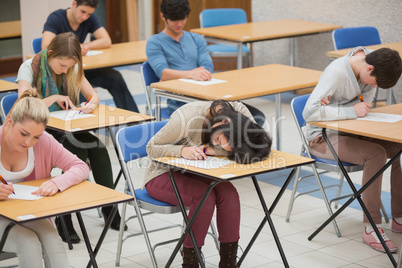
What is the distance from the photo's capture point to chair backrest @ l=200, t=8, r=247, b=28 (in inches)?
291

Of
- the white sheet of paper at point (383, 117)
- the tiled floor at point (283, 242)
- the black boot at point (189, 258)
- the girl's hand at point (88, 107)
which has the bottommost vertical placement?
the tiled floor at point (283, 242)

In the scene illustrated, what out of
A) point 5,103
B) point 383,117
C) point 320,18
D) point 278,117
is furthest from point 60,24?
point 320,18

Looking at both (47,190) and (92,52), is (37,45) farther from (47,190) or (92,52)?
(47,190)

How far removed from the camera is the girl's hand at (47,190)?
2.83m

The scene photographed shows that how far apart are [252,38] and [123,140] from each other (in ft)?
11.4

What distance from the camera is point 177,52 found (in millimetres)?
5141

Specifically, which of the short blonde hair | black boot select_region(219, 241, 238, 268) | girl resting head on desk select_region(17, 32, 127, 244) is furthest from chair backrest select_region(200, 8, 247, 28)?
the short blonde hair

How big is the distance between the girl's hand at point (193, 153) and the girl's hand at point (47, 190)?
0.69 m

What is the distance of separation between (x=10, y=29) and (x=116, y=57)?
143 inches

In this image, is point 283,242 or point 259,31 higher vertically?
point 259,31

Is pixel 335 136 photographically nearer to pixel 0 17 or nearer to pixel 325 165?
pixel 325 165

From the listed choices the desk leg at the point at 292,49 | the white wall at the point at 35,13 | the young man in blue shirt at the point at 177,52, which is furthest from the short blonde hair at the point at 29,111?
the white wall at the point at 35,13

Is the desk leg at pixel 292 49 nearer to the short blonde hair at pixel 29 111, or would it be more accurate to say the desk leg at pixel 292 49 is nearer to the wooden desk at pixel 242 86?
the wooden desk at pixel 242 86

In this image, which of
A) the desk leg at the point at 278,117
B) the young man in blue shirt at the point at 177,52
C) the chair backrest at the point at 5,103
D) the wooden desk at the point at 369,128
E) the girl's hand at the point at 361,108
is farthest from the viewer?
the desk leg at the point at 278,117
